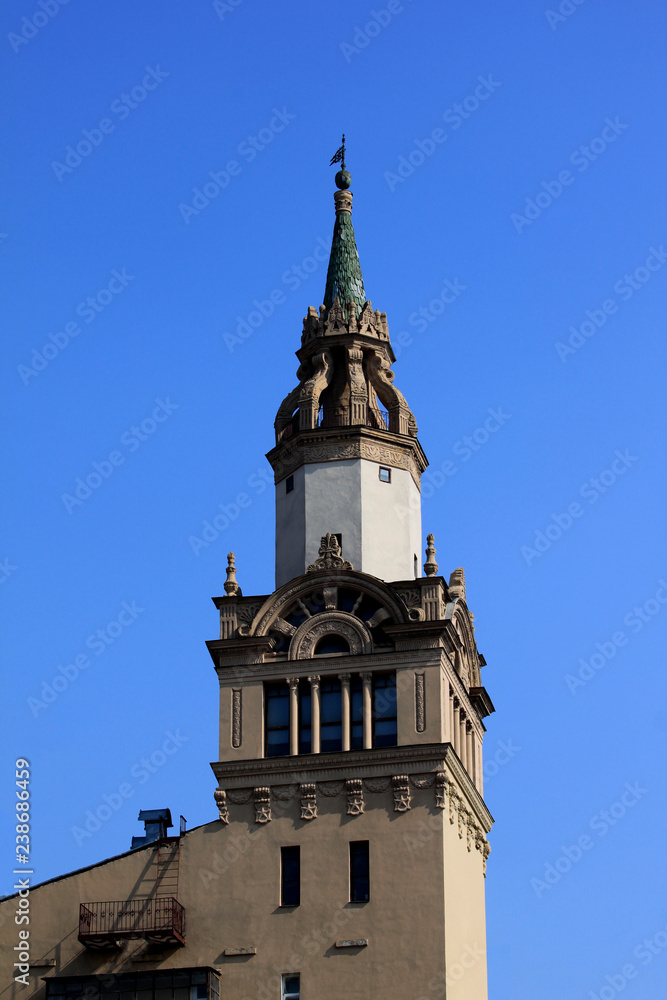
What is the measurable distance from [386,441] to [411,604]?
650 centimetres

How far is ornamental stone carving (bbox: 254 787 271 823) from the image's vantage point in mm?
Answer: 59406

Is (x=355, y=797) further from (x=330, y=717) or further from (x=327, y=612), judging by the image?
(x=327, y=612)

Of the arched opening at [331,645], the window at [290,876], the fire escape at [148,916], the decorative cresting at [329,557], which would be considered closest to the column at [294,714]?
the arched opening at [331,645]

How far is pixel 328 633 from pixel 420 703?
12.4ft

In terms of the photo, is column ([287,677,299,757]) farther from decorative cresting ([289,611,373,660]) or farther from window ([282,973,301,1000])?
window ([282,973,301,1000])

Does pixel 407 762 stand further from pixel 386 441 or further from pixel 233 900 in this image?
pixel 386 441

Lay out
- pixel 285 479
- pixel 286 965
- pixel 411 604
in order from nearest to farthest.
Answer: pixel 286 965 < pixel 411 604 < pixel 285 479

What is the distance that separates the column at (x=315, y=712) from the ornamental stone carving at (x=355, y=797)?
61.0 inches

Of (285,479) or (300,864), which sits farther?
(285,479)

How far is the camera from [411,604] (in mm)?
61156

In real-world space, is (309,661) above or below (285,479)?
below

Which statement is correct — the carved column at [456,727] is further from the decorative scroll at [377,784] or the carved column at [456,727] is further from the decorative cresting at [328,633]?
the decorative cresting at [328,633]

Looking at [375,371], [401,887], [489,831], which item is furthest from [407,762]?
[375,371]

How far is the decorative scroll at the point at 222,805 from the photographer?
59688 mm
